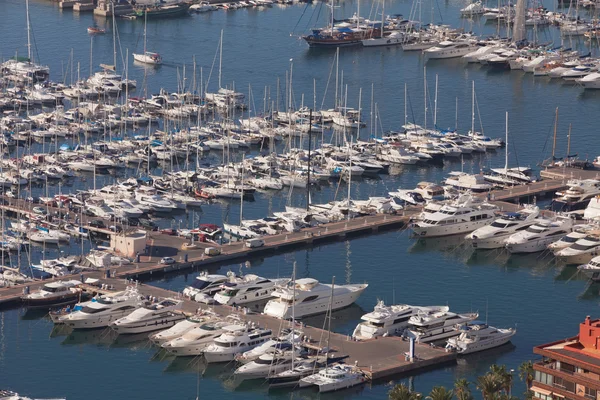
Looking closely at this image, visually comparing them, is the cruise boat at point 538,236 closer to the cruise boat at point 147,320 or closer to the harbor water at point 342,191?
the harbor water at point 342,191

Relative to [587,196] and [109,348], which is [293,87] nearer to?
[587,196]

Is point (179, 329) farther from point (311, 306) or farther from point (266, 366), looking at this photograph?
point (311, 306)

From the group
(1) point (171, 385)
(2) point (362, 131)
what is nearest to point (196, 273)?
(1) point (171, 385)

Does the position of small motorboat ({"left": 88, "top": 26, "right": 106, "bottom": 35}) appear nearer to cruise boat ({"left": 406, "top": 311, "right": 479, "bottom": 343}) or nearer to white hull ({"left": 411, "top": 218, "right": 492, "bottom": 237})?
white hull ({"left": 411, "top": 218, "right": 492, "bottom": 237})

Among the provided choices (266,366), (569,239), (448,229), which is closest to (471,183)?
(448,229)

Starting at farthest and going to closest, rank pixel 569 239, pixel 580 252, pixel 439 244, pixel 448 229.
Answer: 1. pixel 448 229
2. pixel 439 244
3. pixel 569 239
4. pixel 580 252

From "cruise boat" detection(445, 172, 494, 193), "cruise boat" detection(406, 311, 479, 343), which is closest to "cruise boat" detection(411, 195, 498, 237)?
"cruise boat" detection(445, 172, 494, 193)
